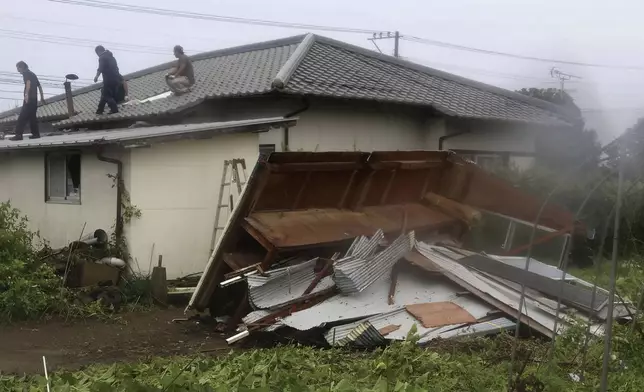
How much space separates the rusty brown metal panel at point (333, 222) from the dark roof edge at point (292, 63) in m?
4.90

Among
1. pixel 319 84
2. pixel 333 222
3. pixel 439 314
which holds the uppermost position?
pixel 319 84

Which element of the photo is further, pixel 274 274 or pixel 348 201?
pixel 348 201

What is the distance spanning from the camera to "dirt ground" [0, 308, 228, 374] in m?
7.10

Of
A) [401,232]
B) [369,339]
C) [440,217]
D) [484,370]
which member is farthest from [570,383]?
[440,217]

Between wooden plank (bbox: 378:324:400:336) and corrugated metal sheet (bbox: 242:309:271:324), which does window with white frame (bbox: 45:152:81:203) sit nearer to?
corrugated metal sheet (bbox: 242:309:271:324)

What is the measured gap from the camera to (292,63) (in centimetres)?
1462

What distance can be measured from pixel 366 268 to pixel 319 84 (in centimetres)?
735

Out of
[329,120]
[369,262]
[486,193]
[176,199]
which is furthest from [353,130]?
[369,262]

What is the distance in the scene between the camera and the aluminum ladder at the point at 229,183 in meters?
10.8

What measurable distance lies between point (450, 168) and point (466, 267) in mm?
2015

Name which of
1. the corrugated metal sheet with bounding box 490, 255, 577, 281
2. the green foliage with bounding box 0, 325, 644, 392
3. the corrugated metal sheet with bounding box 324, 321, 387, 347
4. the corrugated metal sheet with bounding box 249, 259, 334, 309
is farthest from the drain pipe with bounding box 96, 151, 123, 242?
the corrugated metal sheet with bounding box 490, 255, 577, 281

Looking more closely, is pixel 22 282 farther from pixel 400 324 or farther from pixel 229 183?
pixel 400 324

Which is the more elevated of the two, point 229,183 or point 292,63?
point 292,63

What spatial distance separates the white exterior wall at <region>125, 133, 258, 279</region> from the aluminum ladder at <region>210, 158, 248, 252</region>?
0.13 meters
